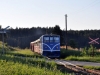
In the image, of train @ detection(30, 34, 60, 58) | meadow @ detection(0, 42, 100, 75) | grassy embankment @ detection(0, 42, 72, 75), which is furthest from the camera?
train @ detection(30, 34, 60, 58)

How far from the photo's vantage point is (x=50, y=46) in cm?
3400

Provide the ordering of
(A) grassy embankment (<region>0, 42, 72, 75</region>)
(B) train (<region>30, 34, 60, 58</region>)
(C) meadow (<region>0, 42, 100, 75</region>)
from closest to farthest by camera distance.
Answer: (A) grassy embankment (<region>0, 42, 72, 75</region>) → (C) meadow (<region>0, 42, 100, 75</region>) → (B) train (<region>30, 34, 60, 58</region>)

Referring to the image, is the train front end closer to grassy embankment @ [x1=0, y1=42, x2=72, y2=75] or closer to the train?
the train

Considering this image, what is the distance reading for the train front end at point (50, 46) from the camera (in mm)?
33625

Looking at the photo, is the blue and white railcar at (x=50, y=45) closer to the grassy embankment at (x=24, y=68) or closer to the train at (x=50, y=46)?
the train at (x=50, y=46)

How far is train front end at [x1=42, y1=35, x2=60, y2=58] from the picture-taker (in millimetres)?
33625

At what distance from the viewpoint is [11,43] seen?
303 ft

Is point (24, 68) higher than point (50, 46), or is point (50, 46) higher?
point (24, 68)

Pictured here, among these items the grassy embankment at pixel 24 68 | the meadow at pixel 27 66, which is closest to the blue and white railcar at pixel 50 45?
the meadow at pixel 27 66

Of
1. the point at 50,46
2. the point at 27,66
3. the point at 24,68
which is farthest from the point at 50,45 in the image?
the point at 24,68

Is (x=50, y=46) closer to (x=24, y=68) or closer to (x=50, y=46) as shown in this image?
(x=50, y=46)

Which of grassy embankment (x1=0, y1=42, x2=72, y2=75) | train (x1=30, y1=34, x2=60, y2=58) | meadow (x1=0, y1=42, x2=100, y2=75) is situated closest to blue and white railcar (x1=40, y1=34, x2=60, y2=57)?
train (x1=30, y1=34, x2=60, y2=58)

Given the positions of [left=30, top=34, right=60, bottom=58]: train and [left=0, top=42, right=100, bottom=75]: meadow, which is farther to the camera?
[left=30, top=34, right=60, bottom=58]: train

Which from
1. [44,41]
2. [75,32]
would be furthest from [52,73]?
[75,32]
